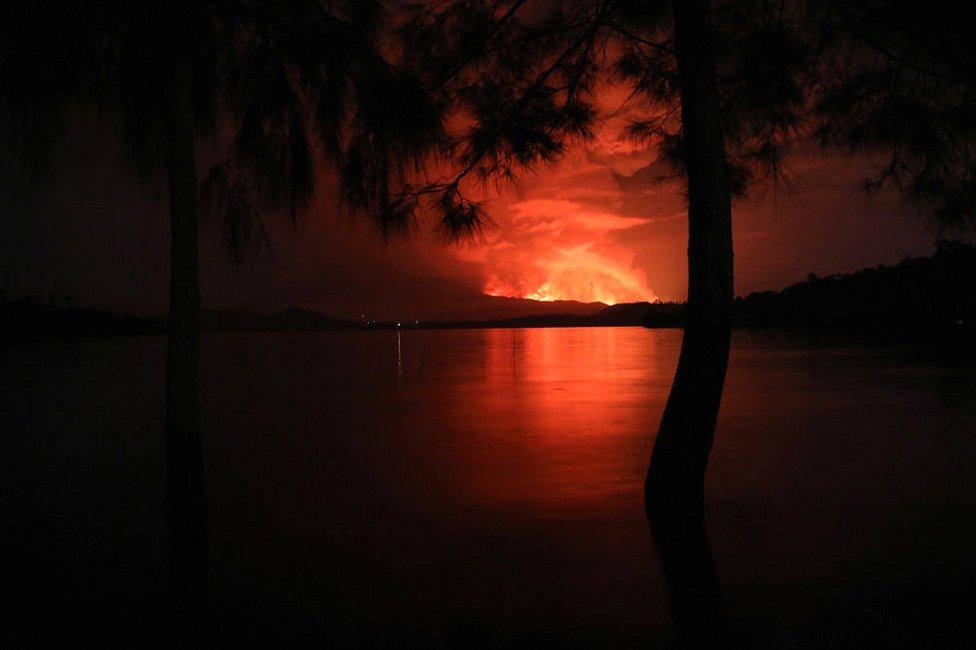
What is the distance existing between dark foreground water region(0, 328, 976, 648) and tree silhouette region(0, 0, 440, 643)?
2.42ft

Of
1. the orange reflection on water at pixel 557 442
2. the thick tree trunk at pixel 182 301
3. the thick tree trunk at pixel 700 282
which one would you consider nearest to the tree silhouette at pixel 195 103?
the thick tree trunk at pixel 182 301

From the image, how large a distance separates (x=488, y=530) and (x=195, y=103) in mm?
4989

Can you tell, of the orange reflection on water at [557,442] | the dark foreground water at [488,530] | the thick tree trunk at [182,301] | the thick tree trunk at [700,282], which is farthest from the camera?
the orange reflection on water at [557,442]

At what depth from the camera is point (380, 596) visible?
18.0 feet

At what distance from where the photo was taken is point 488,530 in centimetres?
748

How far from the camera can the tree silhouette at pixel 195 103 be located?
18.3 feet

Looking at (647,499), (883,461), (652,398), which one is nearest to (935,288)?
(652,398)

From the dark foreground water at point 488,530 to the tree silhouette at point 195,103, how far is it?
0.74 metres

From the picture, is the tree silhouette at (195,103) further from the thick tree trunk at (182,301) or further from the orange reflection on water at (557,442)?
the orange reflection on water at (557,442)

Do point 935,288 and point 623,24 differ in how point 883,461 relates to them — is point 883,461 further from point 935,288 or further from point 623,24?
point 935,288

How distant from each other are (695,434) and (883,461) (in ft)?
21.7

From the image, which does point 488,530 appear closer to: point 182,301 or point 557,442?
point 182,301

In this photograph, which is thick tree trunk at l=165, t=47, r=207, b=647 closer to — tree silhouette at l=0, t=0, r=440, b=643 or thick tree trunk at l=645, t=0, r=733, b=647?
tree silhouette at l=0, t=0, r=440, b=643

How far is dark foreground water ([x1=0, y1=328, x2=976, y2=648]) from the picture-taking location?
16.2 feet
